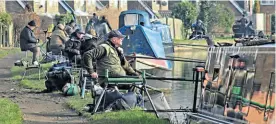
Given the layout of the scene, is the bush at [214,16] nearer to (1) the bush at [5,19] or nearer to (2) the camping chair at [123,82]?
(1) the bush at [5,19]

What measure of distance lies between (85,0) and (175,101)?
37786mm

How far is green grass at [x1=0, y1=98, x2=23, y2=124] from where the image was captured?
470 inches

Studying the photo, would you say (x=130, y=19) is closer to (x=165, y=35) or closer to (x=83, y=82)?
(x=165, y=35)

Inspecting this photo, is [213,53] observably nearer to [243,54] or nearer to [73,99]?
[243,54]

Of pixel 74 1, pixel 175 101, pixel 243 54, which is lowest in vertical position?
pixel 175 101

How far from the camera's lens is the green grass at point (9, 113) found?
11.9m

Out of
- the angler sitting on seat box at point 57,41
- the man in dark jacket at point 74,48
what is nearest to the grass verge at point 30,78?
the angler sitting on seat box at point 57,41

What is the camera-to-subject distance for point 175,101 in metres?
18.7

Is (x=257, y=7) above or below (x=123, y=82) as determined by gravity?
above

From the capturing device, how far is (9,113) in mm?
12820

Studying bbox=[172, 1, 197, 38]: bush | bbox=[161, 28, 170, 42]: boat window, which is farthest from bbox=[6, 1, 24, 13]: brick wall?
bbox=[161, 28, 170, 42]: boat window

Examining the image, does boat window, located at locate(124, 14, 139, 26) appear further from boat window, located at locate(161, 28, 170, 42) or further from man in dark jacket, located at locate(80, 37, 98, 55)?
man in dark jacket, located at locate(80, 37, 98, 55)

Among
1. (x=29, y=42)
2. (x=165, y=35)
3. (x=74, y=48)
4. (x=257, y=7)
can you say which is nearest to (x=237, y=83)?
(x=74, y=48)

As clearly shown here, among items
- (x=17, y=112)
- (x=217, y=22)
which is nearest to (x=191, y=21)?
(x=217, y=22)
